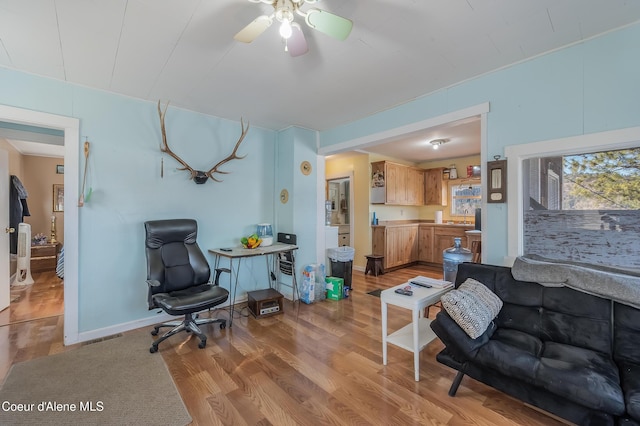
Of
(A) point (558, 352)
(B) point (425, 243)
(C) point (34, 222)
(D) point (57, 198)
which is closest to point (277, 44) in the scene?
(A) point (558, 352)

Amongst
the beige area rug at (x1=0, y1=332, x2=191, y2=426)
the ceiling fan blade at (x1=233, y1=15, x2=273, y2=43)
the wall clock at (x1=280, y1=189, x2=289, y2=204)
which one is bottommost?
the beige area rug at (x1=0, y1=332, x2=191, y2=426)

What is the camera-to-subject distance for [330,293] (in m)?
4.02

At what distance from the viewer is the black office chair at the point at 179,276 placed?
8.44 ft

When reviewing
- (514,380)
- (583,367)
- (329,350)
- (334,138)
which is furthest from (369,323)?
(334,138)

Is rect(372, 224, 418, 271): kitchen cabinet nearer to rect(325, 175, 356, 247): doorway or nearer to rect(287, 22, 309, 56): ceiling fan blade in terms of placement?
rect(325, 175, 356, 247): doorway

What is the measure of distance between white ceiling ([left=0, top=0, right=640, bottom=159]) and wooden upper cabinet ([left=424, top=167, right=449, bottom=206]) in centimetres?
382

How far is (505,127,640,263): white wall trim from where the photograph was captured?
1963mm

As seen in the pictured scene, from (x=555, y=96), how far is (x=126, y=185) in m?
4.02

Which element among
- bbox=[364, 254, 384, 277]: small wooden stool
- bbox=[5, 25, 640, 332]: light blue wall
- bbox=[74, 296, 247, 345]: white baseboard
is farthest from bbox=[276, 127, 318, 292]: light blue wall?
bbox=[74, 296, 247, 345]: white baseboard

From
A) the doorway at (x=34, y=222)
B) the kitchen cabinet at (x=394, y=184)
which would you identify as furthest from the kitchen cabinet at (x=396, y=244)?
the doorway at (x=34, y=222)

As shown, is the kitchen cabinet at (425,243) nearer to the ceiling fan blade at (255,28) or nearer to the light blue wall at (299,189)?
the light blue wall at (299,189)

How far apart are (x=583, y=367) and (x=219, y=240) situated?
11.5ft

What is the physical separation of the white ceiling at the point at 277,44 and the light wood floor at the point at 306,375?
246 cm

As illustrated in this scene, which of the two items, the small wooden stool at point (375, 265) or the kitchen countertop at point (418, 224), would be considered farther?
the kitchen countertop at point (418, 224)
